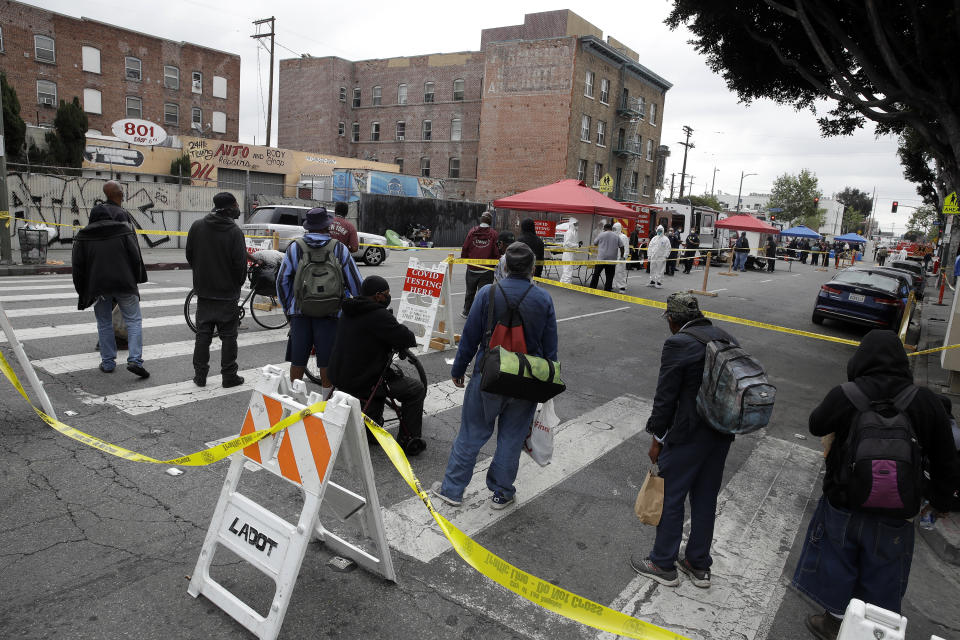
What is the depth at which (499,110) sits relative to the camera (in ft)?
144

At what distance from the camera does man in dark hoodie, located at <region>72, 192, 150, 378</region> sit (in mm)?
6492

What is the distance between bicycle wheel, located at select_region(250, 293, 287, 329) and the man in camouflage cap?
7.14m

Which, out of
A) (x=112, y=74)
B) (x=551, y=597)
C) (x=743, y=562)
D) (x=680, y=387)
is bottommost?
(x=743, y=562)

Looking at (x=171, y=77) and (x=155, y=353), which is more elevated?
(x=171, y=77)

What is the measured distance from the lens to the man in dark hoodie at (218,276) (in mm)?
6312

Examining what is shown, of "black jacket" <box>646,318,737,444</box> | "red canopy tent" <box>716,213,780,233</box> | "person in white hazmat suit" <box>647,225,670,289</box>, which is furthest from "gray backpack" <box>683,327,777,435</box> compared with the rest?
"red canopy tent" <box>716,213,780,233</box>

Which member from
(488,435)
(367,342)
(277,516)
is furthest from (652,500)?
(367,342)

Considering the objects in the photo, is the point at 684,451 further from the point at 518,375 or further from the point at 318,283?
the point at 318,283

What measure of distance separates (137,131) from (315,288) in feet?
93.3

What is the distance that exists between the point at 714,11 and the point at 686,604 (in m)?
12.4

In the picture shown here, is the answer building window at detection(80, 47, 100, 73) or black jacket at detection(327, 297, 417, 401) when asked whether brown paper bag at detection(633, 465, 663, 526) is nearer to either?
black jacket at detection(327, 297, 417, 401)

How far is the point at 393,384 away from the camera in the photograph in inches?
203

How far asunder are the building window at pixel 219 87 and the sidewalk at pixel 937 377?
1814 inches

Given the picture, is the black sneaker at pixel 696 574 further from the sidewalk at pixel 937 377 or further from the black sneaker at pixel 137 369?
the black sneaker at pixel 137 369
